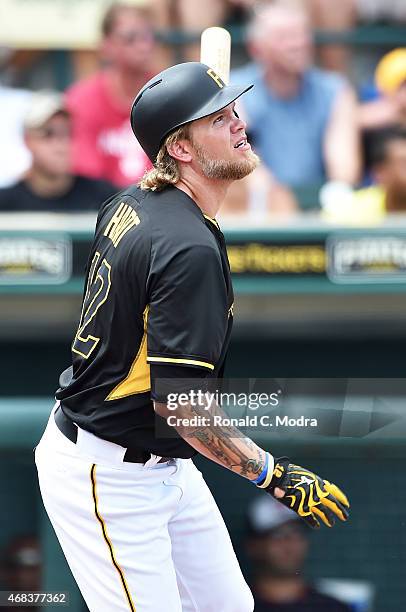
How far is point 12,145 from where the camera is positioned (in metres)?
6.02

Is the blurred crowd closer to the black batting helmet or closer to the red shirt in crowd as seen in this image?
the red shirt in crowd

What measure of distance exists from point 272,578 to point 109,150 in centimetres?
358

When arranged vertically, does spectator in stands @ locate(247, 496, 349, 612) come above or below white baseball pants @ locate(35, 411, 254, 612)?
below

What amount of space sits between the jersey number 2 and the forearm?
260mm

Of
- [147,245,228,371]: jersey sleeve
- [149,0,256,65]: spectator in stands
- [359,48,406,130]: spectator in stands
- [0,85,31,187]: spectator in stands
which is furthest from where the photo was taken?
[149,0,256,65]: spectator in stands

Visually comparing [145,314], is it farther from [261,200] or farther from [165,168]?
[261,200]

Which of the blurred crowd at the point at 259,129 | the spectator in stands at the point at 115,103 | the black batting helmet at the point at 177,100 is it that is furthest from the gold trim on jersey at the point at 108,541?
the spectator in stands at the point at 115,103

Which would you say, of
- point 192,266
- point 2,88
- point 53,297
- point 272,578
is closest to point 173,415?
point 192,266

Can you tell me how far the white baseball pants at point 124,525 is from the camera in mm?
2455

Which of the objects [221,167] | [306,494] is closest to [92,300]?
[221,167]

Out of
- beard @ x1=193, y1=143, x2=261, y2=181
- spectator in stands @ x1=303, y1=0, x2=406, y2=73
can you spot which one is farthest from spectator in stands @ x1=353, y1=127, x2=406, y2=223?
beard @ x1=193, y1=143, x2=261, y2=181

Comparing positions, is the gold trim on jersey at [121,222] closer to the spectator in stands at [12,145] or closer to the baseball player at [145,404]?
the baseball player at [145,404]

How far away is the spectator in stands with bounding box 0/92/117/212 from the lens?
5805 millimetres

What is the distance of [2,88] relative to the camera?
625 centimetres
